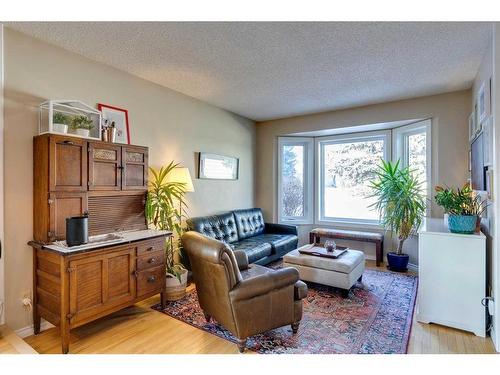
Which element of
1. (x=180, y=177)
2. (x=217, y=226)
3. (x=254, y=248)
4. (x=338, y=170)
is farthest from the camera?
(x=338, y=170)

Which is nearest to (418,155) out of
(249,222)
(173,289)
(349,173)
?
(349,173)

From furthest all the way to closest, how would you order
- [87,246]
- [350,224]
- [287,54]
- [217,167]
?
[350,224]
[217,167]
[287,54]
[87,246]

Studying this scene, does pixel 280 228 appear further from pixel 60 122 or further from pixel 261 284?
pixel 60 122

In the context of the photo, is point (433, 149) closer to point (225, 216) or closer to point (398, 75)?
point (398, 75)

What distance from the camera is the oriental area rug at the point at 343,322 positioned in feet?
7.26

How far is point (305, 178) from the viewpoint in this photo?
5.57m

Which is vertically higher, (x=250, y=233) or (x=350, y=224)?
(x=350, y=224)

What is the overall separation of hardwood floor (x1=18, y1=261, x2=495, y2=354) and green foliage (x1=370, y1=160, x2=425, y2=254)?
67.6 inches

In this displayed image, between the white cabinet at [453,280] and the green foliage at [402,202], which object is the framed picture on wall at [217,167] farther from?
the white cabinet at [453,280]

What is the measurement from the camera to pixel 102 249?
7.59 ft

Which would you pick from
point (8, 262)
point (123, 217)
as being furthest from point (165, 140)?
point (8, 262)

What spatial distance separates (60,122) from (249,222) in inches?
124

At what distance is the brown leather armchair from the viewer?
2.09 metres
